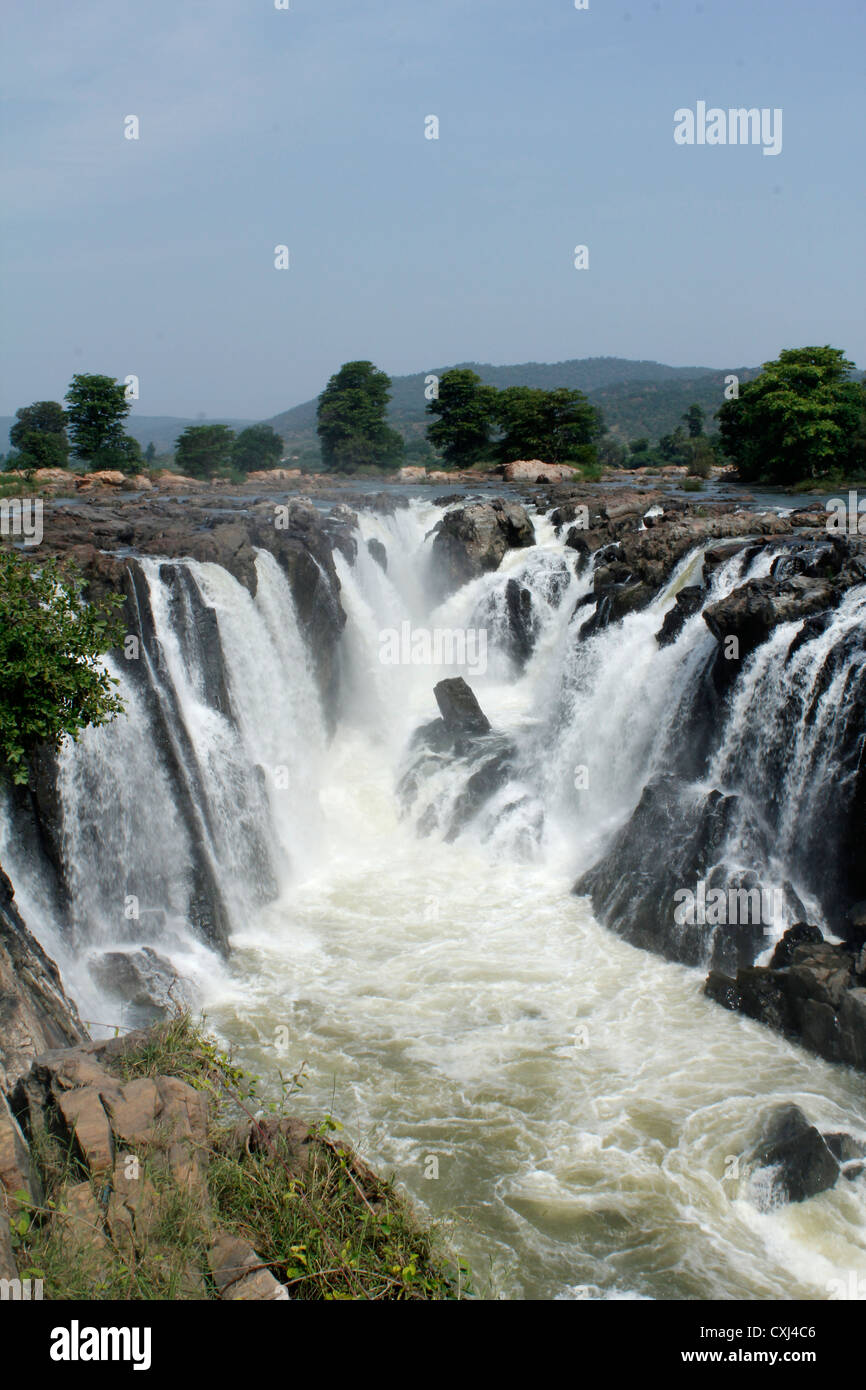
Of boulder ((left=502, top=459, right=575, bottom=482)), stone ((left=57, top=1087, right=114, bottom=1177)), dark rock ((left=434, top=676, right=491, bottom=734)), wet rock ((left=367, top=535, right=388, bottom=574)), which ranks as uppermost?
boulder ((left=502, top=459, right=575, bottom=482))

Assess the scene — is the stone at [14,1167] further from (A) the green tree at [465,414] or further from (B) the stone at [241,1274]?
(A) the green tree at [465,414]

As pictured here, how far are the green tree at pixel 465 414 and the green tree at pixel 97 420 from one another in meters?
19.9

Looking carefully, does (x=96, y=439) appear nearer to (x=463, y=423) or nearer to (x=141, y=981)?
(x=463, y=423)

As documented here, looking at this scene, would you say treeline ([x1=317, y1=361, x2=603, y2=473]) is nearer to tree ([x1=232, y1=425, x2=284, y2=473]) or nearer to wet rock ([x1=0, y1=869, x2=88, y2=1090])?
tree ([x1=232, y1=425, x2=284, y2=473])

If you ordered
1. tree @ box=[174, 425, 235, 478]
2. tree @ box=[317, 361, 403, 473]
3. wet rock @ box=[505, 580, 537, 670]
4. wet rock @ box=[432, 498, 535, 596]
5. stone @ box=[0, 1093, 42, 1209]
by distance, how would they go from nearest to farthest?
1. stone @ box=[0, 1093, 42, 1209]
2. wet rock @ box=[505, 580, 537, 670]
3. wet rock @ box=[432, 498, 535, 596]
4. tree @ box=[174, 425, 235, 478]
5. tree @ box=[317, 361, 403, 473]

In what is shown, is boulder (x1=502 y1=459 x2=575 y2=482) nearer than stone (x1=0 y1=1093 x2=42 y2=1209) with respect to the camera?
No

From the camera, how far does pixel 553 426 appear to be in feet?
193

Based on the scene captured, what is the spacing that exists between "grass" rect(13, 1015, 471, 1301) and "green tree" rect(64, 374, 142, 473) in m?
50.2

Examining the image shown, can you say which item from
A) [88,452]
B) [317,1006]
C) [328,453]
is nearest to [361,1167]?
[317,1006]

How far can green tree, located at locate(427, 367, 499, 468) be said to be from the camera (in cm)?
6275

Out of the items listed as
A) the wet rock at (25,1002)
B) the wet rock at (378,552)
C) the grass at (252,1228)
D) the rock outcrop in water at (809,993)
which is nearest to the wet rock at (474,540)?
the wet rock at (378,552)

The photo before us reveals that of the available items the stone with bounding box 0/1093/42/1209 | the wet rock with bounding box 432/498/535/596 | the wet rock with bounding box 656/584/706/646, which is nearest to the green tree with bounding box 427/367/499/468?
the wet rock with bounding box 432/498/535/596

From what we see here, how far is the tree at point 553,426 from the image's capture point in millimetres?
57500

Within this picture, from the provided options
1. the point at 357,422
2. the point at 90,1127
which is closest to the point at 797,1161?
the point at 90,1127
